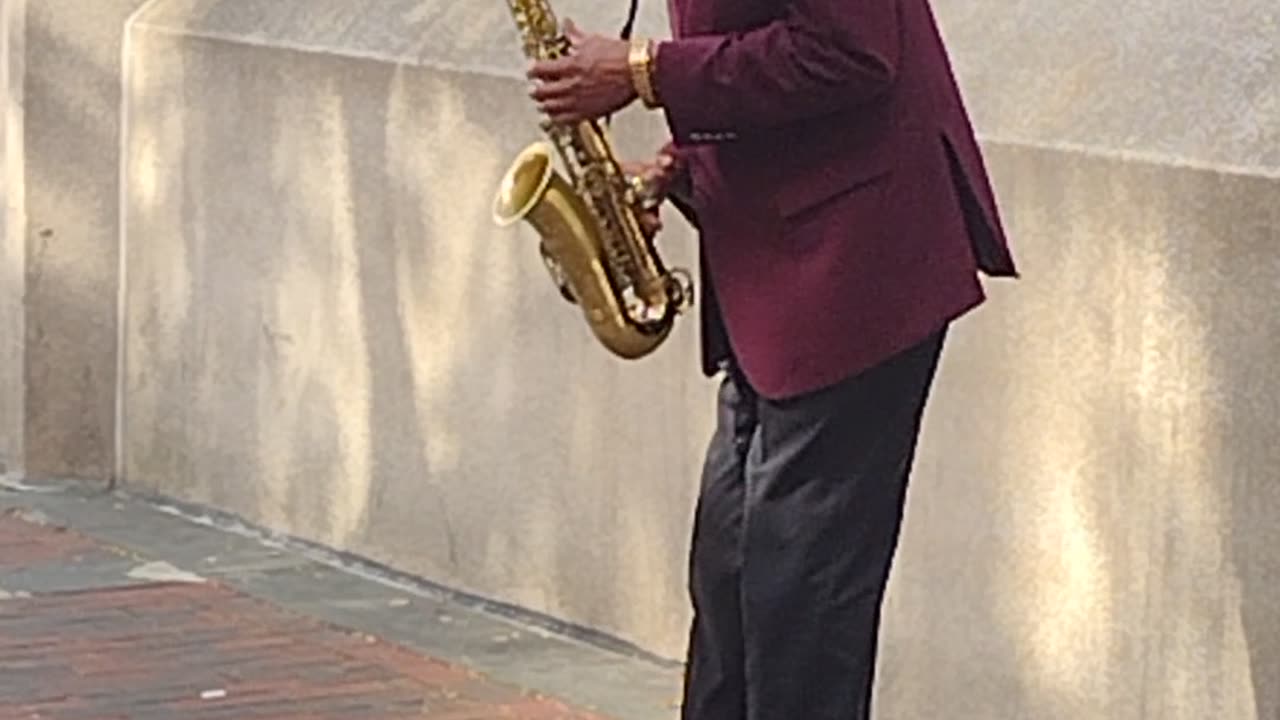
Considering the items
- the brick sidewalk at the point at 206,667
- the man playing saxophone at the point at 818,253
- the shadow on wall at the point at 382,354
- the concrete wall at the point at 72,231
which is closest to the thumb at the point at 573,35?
the man playing saxophone at the point at 818,253

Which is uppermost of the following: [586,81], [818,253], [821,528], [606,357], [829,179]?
[586,81]

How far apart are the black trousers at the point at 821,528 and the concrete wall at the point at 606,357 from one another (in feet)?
2.51

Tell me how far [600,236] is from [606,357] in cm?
179

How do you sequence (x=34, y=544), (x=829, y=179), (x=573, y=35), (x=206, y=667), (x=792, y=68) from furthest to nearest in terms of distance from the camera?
(x=34, y=544)
(x=206, y=667)
(x=573, y=35)
(x=829, y=179)
(x=792, y=68)

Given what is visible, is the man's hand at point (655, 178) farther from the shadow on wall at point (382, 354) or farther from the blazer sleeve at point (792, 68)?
the shadow on wall at point (382, 354)

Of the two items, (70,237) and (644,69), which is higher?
(644,69)

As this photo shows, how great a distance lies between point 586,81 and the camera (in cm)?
457

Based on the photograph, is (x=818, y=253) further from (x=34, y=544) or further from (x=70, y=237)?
(x=70, y=237)

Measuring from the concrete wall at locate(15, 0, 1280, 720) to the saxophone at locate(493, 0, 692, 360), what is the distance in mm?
808

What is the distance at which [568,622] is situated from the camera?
6.91 m

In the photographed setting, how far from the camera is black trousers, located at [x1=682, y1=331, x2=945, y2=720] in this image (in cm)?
454

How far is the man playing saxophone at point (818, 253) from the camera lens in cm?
443

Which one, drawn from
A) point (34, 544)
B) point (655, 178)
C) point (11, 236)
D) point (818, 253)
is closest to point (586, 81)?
point (655, 178)

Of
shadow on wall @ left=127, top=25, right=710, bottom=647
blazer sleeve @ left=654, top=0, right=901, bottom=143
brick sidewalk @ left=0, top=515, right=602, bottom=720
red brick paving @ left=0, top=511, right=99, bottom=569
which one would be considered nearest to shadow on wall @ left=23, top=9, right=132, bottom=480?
shadow on wall @ left=127, top=25, right=710, bottom=647
